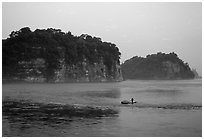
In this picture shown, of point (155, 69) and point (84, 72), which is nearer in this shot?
point (155, 69)

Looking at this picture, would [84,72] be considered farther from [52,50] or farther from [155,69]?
[155,69]

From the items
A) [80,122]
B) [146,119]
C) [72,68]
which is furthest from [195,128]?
[72,68]

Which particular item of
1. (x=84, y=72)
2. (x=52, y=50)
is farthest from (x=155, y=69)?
(x=52, y=50)

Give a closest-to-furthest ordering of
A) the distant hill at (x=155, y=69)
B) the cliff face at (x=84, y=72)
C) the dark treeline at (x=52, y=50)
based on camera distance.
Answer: the distant hill at (x=155, y=69) → the dark treeline at (x=52, y=50) → the cliff face at (x=84, y=72)

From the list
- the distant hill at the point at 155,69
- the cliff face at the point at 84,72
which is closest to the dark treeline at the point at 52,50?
the cliff face at the point at 84,72

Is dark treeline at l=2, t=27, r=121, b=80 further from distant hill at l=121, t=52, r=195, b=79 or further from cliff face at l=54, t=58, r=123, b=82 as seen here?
distant hill at l=121, t=52, r=195, b=79

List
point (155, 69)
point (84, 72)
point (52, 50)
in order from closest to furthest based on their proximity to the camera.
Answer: point (155, 69) < point (52, 50) < point (84, 72)

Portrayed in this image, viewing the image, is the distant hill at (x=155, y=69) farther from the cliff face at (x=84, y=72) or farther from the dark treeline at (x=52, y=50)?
the cliff face at (x=84, y=72)

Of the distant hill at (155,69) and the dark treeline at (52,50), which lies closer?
the distant hill at (155,69)

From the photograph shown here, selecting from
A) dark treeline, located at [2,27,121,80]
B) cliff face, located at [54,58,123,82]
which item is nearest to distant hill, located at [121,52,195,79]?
dark treeline, located at [2,27,121,80]

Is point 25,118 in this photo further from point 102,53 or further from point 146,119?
point 102,53
